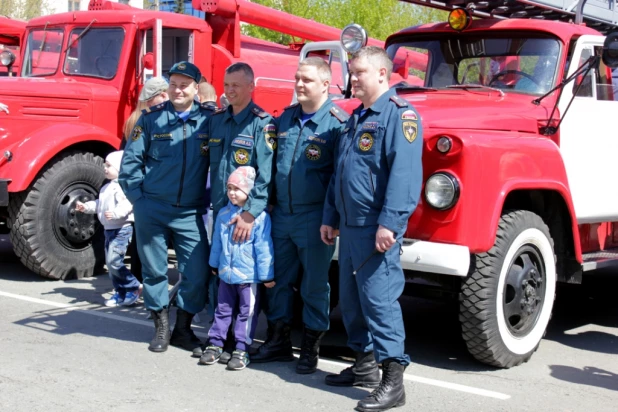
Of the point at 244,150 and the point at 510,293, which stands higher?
the point at 244,150

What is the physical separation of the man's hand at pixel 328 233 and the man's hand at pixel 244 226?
A: 492mm

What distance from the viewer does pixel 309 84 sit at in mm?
5539

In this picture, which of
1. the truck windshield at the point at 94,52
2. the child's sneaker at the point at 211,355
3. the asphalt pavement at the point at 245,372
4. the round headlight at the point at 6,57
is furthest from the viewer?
the round headlight at the point at 6,57

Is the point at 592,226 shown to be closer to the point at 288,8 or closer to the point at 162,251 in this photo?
the point at 162,251

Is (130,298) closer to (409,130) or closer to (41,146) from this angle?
(41,146)

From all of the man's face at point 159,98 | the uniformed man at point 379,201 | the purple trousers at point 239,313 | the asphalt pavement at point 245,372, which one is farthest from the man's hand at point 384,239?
the man's face at point 159,98

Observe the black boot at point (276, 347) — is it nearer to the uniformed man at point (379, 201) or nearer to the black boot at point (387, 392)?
the uniformed man at point (379, 201)

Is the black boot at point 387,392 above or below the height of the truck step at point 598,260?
below

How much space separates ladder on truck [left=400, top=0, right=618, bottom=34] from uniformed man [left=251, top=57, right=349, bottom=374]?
1.64m

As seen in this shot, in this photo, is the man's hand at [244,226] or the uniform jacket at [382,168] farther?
the man's hand at [244,226]

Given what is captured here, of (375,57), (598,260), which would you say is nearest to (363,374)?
(375,57)

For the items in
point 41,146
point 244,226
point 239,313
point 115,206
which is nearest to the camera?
point 244,226

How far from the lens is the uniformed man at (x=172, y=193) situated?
19.6 feet

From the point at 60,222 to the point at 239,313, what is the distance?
3.31 metres
